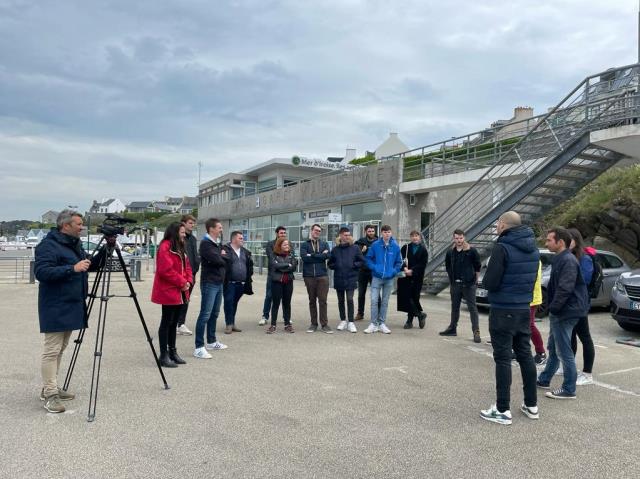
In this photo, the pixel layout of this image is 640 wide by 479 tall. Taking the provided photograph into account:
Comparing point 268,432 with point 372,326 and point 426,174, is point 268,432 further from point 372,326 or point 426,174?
point 426,174

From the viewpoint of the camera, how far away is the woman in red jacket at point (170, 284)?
6055 millimetres

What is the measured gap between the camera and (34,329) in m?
8.72

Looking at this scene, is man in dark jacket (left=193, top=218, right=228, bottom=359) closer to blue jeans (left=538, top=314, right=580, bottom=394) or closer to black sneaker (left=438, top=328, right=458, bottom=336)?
black sneaker (left=438, top=328, right=458, bottom=336)

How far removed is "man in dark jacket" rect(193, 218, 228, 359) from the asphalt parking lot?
29 centimetres

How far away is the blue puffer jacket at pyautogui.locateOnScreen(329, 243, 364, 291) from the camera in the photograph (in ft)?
30.3

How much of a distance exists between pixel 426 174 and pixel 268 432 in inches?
560

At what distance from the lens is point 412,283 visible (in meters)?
9.63

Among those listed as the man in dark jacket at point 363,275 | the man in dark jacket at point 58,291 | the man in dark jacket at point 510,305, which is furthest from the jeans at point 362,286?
the man in dark jacket at point 58,291

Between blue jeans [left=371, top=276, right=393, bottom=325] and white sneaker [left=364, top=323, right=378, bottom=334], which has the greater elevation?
blue jeans [left=371, top=276, right=393, bottom=325]

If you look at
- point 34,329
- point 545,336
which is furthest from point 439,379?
point 34,329

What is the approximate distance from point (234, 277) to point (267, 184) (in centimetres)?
2536

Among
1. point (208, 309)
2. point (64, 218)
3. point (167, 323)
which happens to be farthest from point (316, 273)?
point (64, 218)

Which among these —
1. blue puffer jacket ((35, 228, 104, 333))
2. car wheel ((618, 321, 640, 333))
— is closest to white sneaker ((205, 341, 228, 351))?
blue puffer jacket ((35, 228, 104, 333))

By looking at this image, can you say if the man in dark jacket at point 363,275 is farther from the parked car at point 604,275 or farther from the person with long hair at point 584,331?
the person with long hair at point 584,331
